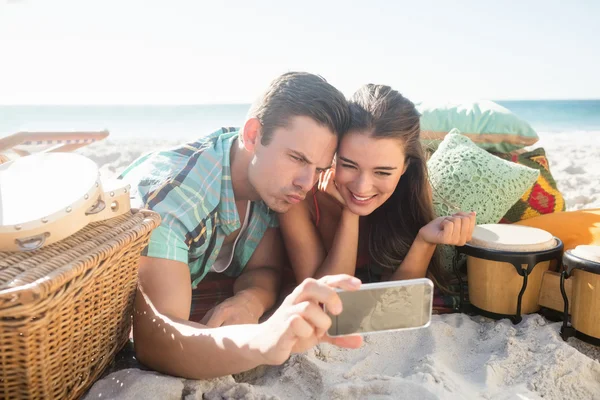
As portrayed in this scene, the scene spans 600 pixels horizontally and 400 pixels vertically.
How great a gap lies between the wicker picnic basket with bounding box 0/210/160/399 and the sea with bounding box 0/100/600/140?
12991mm

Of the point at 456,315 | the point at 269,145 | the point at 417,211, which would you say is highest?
the point at 269,145

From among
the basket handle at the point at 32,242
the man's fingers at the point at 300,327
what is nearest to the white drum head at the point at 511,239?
the man's fingers at the point at 300,327

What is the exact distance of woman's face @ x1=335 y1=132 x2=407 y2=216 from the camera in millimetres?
1955

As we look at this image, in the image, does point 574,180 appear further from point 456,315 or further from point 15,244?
point 15,244

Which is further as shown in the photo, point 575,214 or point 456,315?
point 575,214

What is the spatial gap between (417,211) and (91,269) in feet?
4.94

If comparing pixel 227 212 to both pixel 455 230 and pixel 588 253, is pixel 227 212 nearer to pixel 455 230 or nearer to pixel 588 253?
pixel 455 230

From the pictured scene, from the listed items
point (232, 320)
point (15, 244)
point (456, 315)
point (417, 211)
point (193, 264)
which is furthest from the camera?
point (417, 211)

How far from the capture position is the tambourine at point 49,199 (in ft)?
3.74

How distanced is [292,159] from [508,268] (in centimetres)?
92

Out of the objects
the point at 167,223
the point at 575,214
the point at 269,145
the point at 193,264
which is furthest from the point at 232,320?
the point at 575,214

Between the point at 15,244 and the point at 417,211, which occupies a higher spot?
the point at 15,244

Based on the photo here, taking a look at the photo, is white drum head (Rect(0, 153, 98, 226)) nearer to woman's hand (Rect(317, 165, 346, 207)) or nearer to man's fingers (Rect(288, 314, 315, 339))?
man's fingers (Rect(288, 314, 315, 339))

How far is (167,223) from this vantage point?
1.71 metres
